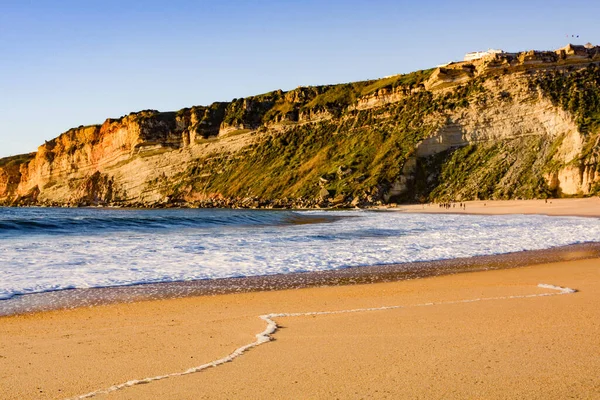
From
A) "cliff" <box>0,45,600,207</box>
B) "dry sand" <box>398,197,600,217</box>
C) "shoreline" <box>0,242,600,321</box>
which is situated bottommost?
"shoreline" <box>0,242,600,321</box>

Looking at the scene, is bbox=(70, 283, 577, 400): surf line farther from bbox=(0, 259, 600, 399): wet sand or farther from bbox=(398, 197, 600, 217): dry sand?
bbox=(398, 197, 600, 217): dry sand

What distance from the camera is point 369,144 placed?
69.1 m

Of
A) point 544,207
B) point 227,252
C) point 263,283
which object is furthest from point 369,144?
point 263,283

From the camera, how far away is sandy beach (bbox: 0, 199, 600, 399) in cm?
451

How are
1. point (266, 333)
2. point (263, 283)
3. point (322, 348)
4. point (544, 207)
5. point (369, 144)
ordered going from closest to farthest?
point (322, 348) < point (266, 333) < point (263, 283) < point (544, 207) < point (369, 144)

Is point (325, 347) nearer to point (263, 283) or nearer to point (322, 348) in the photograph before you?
point (322, 348)

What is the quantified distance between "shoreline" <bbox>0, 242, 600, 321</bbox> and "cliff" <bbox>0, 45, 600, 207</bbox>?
36.3 meters

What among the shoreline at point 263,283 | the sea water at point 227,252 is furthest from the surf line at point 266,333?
the sea water at point 227,252

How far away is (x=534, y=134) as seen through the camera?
187ft

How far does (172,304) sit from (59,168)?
4267 inches

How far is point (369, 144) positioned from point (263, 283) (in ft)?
194

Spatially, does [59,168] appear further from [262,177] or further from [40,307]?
[40,307]

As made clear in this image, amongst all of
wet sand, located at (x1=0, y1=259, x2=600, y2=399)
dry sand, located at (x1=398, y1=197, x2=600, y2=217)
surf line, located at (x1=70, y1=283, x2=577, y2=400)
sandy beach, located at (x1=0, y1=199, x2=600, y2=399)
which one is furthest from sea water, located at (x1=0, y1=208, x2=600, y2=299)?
dry sand, located at (x1=398, y1=197, x2=600, y2=217)

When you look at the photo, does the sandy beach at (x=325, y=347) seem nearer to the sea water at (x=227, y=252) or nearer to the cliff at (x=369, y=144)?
the sea water at (x=227, y=252)
